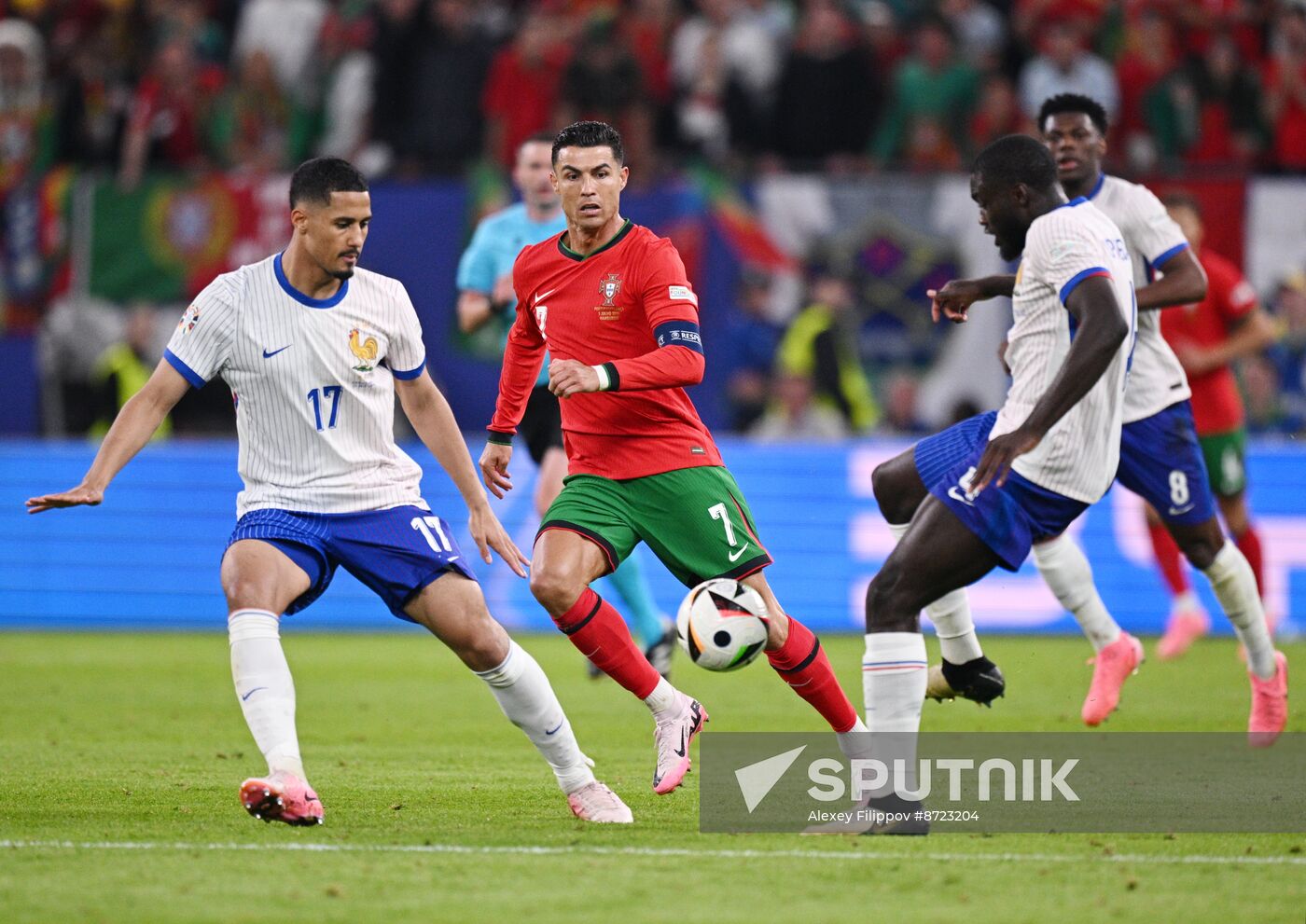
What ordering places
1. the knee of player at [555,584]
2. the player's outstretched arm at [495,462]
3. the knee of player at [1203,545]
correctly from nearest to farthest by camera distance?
the knee of player at [555,584] → the player's outstretched arm at [495,462] → the knee of player at [1203,545]

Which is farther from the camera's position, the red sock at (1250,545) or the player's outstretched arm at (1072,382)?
the red sock at (1250,545)

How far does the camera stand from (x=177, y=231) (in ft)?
54.3

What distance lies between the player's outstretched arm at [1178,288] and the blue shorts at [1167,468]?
19.8 inches

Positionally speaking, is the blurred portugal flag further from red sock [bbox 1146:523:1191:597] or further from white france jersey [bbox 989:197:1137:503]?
white france jersey [bbox 989:197:1137:503]

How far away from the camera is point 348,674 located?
11.6m

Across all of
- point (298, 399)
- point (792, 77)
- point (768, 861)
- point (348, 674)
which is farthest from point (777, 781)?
point (792, 77)

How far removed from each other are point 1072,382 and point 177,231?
39.3ft

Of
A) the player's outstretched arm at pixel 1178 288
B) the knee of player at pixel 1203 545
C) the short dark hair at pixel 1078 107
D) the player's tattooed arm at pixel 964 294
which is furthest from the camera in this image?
the short dark hair at pixel 1078 107

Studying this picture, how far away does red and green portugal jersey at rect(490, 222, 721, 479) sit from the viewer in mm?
6660

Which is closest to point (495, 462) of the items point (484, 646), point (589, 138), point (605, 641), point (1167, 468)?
point (605, 641)

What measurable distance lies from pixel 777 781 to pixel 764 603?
102 cm

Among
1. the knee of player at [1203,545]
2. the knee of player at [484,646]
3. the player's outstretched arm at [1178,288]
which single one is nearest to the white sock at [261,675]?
the knee of player at [484,646]

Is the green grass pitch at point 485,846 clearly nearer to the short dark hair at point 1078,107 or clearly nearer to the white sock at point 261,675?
the white sock at point 261,675

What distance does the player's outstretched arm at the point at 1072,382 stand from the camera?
6.07 m
